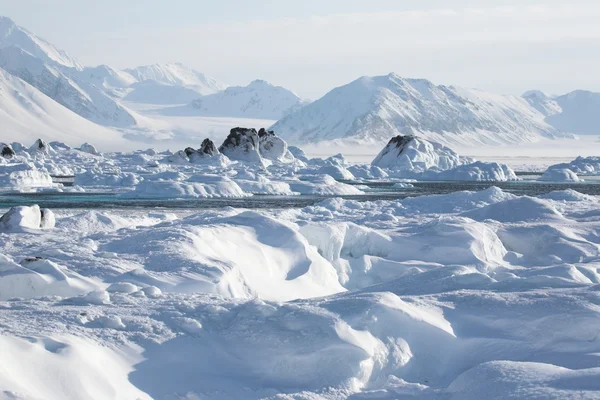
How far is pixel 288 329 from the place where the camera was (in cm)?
1002

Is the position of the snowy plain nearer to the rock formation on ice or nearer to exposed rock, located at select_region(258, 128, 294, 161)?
the rock formation on ice

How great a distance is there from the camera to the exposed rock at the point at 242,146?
97250 millimetres

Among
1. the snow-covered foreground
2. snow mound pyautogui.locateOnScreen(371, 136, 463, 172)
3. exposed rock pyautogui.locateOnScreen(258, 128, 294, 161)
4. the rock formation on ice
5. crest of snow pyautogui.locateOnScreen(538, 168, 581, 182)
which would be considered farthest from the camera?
exposed rock pyautogui.locateOnScreen(258, 128, 294, 161)

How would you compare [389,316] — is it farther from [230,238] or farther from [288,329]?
[230,238]

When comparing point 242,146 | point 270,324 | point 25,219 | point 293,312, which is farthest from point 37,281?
point 242,146

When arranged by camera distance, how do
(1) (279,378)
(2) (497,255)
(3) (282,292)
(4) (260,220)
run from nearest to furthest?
(1) (279,378) → (3) (282,292) → (4) (260,220) → (2) (497,255)

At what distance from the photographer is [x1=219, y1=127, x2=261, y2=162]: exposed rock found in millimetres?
97250

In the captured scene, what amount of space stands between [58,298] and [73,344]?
3140 mm

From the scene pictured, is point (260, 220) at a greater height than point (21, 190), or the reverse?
point (260, 220)

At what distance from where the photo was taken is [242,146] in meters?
97.8

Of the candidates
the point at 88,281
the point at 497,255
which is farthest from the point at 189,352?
the point at 497,255

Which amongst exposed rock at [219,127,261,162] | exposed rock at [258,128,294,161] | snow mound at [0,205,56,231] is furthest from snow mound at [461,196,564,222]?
exposed rock at [258,128,294,161]

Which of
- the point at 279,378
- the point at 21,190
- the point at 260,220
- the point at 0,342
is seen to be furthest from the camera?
the point at 21,190

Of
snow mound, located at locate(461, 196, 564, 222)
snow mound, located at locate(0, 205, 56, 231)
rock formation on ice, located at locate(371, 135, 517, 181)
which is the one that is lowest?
rock formation on ice, located at locate(371, 135, 517, 181)
